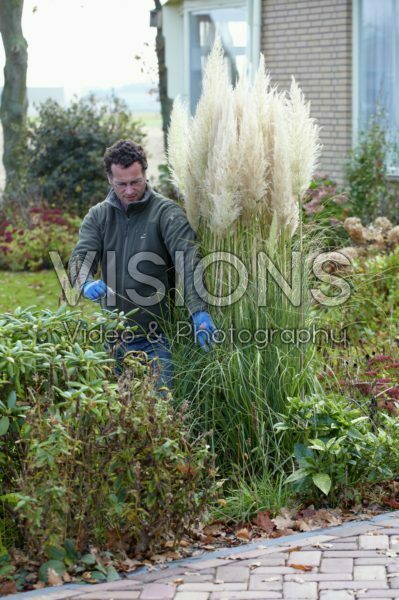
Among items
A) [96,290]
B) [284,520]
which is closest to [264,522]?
[284,520]

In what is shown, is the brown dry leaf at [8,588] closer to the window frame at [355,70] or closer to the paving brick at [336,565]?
the paving brick at [336,565]

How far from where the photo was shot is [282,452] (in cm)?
509

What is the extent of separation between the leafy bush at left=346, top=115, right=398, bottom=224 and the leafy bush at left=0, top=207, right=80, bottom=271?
3928 millimetres

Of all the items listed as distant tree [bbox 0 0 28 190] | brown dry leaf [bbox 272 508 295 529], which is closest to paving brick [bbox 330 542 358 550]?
brown dry leaf [bbox 272 508 295 529]

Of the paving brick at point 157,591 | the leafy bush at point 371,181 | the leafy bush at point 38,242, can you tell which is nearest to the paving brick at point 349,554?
the paving brick at point 157,591

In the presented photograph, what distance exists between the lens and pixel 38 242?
1345cm

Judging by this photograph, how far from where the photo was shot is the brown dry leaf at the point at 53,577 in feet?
13.0

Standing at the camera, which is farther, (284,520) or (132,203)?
(132,203)

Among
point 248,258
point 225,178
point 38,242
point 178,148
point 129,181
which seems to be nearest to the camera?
point 225,178

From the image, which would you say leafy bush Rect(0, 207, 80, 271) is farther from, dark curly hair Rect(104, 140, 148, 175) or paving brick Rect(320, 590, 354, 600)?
paving brick Rect(320, 590, 354, 600)

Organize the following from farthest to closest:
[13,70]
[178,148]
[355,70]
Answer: [13,70] → [355,70] → [178,148]

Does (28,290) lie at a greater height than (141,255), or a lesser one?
lesser

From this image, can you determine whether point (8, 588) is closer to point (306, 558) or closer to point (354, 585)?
point (306, 558)

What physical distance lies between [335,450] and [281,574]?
903mm
